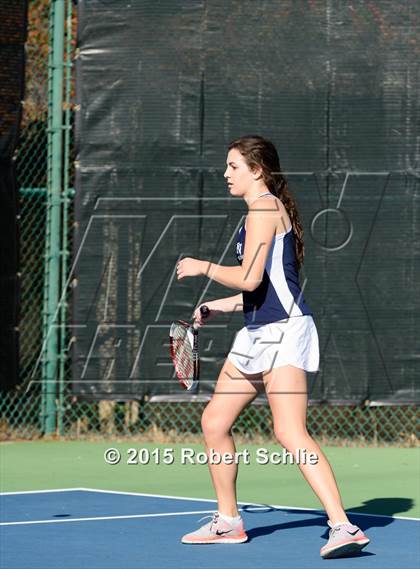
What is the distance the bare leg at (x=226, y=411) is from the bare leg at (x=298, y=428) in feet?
0.55

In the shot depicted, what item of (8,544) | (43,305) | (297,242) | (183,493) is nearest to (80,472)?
(183,493)

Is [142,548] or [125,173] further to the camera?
[125,173]

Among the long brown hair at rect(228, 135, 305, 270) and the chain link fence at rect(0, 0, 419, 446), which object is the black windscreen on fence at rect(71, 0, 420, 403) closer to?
the chain link fence at rect(0, 0, 419, 446)

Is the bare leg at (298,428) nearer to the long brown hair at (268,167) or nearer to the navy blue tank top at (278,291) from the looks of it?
the navy blue tank top at (278,291)

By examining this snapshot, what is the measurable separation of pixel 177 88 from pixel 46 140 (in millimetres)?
1545

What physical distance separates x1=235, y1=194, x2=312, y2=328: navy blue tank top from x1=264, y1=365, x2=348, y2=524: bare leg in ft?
0.89

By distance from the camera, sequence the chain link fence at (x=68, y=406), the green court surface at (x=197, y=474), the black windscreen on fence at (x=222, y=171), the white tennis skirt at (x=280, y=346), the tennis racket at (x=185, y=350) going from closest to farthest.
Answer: the white tennis skirt at (x=280, y=346) < the tennis racket at (x=185, y=350) < the green court surface at (x=197, y=474) < the black windscreen on fence at (x=222, y=171) < the chain link fence at (x=68, y=406)

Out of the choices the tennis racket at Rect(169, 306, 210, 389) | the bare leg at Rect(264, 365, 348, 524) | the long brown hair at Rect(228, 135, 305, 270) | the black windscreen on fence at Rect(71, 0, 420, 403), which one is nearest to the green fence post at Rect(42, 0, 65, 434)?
the black windscreen on fence at Rect(71, 0, 420, 403)

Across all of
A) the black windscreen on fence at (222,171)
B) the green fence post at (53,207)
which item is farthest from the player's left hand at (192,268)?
the green fence post at (53,207)

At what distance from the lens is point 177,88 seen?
36.0 ft

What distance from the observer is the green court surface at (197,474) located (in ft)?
26.6

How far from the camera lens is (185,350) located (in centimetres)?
645

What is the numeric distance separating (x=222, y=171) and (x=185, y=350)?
461cm

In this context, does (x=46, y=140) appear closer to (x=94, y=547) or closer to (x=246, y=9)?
(x=246, y=9)
